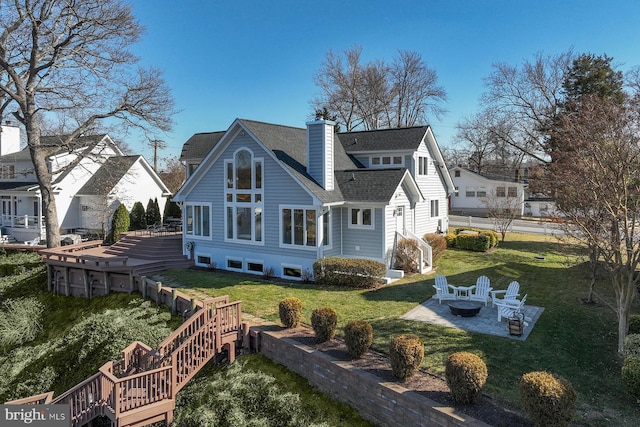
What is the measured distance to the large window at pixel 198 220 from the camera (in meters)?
19.9

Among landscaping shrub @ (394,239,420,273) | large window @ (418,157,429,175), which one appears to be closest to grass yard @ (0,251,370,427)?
landscaping shrub @ (394,239,420,273)

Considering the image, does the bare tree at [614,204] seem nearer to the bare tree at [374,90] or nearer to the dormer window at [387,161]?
the dormer window at [387,161]

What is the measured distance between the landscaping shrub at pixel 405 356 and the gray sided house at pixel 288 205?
8616 mm

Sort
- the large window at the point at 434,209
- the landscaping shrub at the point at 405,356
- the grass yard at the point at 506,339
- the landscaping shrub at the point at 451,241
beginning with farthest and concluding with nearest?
the large window at the point at 434,209, the landscaping shrub at the point at 451,241, the landscaping shrub at the point at 405,356, the grass yard at the point at 506,339

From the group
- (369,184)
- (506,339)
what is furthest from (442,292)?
(369,184)

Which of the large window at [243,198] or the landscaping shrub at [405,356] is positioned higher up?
the large window at [243,198]

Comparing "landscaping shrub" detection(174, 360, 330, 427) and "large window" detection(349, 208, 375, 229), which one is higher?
"large window" detection(349, 208, 375, 229)

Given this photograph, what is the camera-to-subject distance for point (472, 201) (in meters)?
45.3

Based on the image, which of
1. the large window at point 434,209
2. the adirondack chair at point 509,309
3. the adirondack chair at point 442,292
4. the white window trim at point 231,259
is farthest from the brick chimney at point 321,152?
the large window at point 434,209

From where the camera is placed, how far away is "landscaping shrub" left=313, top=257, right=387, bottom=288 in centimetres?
1547

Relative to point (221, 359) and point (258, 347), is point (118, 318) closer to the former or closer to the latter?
point (221, 359)

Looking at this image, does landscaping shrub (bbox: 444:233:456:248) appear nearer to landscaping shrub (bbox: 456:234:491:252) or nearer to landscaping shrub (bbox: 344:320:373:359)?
landscaping shrub (bbox: 456:234:491:252)

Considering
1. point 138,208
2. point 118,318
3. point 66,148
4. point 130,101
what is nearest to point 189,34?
point 130,101

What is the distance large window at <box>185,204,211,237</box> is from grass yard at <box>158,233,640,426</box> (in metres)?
2.38
